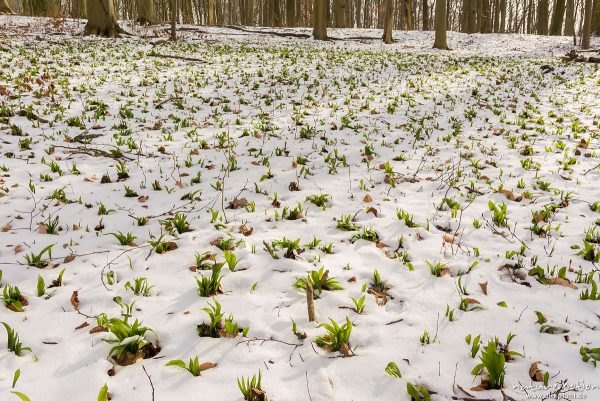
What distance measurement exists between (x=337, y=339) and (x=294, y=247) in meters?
1.25

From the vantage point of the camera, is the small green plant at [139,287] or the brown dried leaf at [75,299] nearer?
the brown dried leaf at [75,299]

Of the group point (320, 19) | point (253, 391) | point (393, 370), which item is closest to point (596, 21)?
point (320, 19)

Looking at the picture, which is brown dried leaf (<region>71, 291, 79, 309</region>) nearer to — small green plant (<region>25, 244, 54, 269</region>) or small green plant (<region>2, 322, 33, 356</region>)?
small green plant (<region>2, 322, 33, 356</region>)

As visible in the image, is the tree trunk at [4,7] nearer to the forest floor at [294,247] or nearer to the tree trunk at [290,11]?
the tree trunk at [290,11]

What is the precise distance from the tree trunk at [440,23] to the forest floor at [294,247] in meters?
12.9

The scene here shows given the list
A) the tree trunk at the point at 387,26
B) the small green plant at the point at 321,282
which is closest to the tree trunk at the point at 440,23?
the tree trunk at the point at 387,26

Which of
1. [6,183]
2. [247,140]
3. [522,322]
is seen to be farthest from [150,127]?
[522,322]

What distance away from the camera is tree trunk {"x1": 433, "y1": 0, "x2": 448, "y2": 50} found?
1993 centimetres

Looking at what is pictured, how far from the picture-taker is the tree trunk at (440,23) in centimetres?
1993

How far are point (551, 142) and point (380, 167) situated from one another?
3.83 m

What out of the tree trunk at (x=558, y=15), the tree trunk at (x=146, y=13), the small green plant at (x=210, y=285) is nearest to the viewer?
the small green plant at (x=210, y=285)

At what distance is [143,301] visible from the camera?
2.95 m

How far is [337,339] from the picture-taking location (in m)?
2.51

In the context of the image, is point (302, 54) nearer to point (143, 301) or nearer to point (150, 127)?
point (150, 127)
